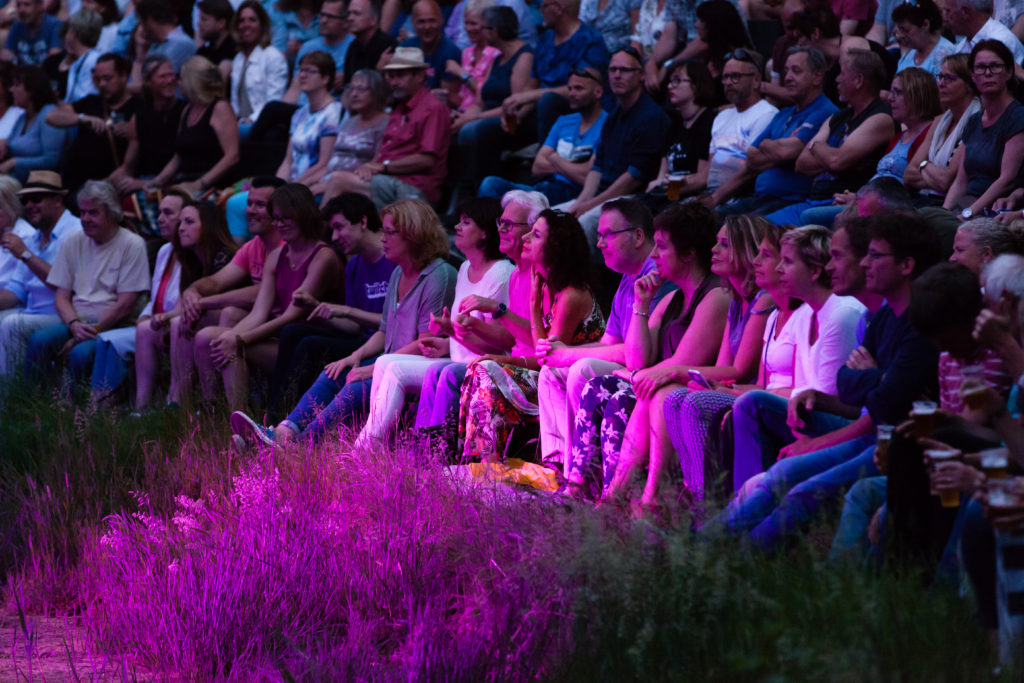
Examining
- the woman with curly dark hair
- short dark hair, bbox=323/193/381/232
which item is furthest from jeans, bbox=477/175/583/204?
the woman with curly dark hair

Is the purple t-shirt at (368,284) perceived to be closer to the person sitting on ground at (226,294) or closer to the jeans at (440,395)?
the person sitting on ground at (226,294)

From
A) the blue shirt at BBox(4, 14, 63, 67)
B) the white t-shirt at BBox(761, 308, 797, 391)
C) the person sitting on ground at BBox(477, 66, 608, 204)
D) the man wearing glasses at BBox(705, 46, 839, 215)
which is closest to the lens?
the white t-shirt at BBox(761, 308, 797, 391)

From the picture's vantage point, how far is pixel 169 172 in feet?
33.8

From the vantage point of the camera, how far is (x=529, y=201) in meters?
6.29

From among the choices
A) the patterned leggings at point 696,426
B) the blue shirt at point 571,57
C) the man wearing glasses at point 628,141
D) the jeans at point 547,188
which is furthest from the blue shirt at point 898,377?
the blue shirt at point 571,57

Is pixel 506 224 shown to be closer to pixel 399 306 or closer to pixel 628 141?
pixel 399 306

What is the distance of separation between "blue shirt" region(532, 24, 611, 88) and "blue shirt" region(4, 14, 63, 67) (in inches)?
268

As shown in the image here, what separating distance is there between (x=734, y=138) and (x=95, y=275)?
416 cm

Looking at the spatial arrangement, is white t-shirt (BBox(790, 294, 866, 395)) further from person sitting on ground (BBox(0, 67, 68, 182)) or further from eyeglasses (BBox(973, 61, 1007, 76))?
person sitting on ground (BBox(0, 67, 68, 182))

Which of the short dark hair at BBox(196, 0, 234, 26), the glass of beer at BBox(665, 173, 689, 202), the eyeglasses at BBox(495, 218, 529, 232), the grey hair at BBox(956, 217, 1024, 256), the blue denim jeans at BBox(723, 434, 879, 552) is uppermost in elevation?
the short dark hair at BBox(196, 0, 234, 26)

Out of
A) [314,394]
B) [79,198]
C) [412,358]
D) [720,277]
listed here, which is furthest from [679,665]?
[79,198]

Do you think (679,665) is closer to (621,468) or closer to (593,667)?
(593,667)

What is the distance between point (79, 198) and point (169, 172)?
1.66 m

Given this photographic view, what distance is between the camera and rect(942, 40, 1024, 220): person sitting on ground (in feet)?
19.0
